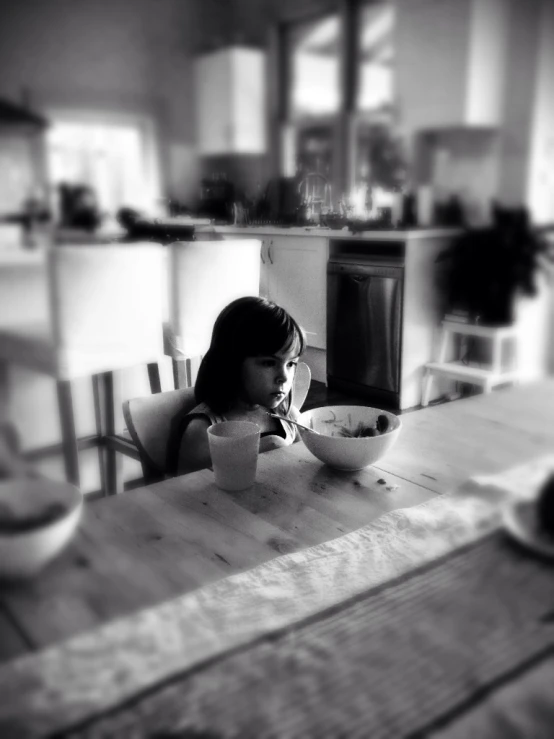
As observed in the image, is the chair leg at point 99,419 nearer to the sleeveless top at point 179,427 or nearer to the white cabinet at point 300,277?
the sleeveless top at point 179,427

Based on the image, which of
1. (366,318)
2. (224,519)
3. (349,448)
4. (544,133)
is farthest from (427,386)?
(224,519)

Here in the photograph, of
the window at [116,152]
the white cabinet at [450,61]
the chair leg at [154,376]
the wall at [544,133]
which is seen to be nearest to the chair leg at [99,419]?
the chair leg at [154,376]

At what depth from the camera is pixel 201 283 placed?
1345mm

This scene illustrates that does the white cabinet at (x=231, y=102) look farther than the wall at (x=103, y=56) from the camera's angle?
Yes

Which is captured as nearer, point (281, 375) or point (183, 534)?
point (183, 534)

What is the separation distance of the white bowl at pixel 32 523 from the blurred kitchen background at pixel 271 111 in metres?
1.06

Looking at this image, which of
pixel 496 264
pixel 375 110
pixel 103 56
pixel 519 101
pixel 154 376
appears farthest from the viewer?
pixel 375 110

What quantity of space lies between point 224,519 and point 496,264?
162 cm

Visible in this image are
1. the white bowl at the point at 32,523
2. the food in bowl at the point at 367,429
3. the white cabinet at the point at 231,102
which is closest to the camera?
the white bowl at the point at 32,523

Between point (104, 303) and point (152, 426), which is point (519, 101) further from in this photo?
point (152, 426)

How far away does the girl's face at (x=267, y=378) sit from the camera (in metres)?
0.74

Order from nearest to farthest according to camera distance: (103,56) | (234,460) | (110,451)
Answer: (234,460) → (110,451) → (103,56)

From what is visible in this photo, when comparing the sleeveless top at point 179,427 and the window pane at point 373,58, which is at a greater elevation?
the window pane at point 373,58

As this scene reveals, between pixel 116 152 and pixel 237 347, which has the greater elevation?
pixel 116 152
